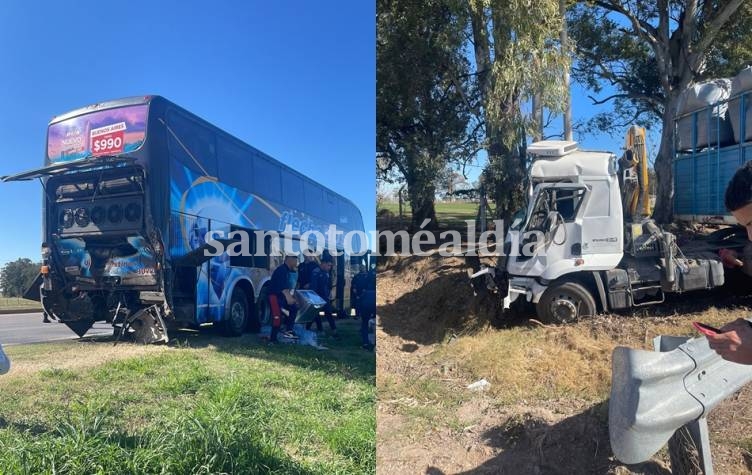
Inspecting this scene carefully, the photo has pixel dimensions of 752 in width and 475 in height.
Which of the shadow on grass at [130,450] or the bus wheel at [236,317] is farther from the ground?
the bus wheel at [236,317]

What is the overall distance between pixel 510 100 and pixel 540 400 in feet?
14.0

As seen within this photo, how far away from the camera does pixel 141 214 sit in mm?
1632

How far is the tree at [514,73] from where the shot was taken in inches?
253

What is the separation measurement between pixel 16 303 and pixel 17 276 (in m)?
0.09

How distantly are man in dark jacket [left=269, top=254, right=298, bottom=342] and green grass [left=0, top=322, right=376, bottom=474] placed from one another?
0.08 meters

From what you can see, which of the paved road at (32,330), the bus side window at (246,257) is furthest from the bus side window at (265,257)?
the paved road at (32,330)

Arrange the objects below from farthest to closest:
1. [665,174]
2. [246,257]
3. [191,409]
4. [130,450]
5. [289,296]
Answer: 1. [665,174]
2. [289,296]
3. [246,257]
4. [191,409]
5. [130,450]

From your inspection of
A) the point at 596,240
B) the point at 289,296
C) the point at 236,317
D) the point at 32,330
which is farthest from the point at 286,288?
the point at 596,240

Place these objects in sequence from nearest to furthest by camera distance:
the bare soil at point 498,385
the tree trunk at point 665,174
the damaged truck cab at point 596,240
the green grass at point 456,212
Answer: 1. the bare soil at point 498,385
2. the damaged truck cab at point 596,240
3. the tree trunk at point 665,174
4. the green grass at point 456,212

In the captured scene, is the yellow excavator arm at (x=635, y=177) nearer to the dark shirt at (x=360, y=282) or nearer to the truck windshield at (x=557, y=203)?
the truck windshield at (x=557, y=203)

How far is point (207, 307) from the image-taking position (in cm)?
192

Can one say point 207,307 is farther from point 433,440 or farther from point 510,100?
point 510,100

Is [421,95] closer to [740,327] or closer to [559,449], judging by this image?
[559,449]

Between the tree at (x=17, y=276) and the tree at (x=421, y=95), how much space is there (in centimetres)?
568
